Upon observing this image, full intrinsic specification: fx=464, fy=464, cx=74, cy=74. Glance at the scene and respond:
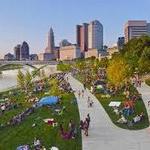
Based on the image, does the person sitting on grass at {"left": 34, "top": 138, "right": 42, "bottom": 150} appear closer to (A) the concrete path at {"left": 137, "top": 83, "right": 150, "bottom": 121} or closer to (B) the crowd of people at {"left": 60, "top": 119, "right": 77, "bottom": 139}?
(B) the crowd of people at {"left": 60, "top": 119, "right": 77, "bottom": 139}

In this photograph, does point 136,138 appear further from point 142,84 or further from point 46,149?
point 142,84

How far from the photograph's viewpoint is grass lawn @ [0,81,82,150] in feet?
121

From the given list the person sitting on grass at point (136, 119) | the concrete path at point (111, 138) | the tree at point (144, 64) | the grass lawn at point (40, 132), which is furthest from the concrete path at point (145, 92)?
the grass lawn at point (40, 132)

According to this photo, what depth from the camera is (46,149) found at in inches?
1380

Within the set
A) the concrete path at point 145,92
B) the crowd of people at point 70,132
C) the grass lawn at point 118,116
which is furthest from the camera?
the concrete path at point 145,92

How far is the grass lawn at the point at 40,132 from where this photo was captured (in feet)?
121

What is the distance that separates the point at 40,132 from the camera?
4097 centimetres

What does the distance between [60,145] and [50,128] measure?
6406mm

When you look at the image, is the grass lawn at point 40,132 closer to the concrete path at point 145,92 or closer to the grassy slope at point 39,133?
the grassy slope at point 39,133

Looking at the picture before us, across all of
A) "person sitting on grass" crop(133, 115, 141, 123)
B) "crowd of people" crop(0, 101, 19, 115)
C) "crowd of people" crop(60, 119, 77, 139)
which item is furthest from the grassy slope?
"person sitting on grass" crop(133, 115, 141, 123)

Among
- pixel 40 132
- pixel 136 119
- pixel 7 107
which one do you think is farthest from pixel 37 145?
pixel 7 107

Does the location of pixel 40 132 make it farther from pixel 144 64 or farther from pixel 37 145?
pixel 144 64

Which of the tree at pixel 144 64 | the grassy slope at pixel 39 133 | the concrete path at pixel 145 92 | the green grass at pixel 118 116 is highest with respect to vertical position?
the tree at pixel 144 64

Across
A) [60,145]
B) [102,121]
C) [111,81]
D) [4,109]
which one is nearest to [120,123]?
[102,121]
